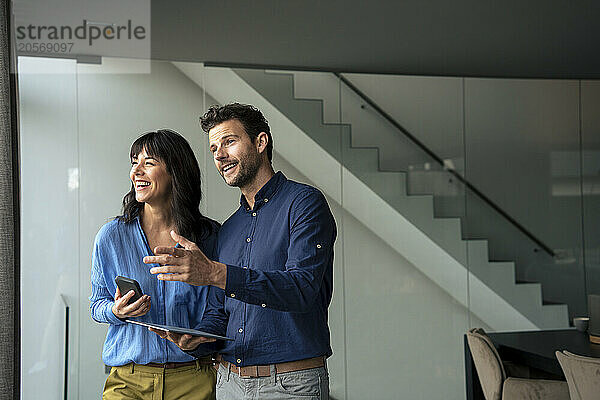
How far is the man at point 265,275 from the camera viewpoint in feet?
7.51

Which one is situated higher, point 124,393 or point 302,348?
point 302,348

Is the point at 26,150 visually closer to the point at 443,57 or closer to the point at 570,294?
the point at 443,57

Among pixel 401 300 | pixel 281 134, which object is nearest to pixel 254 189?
Result: pixel 281 134

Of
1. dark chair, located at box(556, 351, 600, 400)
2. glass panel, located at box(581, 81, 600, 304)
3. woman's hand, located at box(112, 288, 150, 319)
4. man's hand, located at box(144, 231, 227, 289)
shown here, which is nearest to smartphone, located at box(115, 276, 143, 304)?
woman's hand, located at box(112, 288, 150, 319)

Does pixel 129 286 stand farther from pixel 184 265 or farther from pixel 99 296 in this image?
pixel 184 265

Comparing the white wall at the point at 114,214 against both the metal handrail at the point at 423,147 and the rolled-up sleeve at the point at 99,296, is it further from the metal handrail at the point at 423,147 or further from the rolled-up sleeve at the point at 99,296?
the rolled-up sleeve at the point at 99,296

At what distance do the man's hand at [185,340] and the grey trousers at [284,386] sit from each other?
0.17m

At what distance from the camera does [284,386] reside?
2.45 meters

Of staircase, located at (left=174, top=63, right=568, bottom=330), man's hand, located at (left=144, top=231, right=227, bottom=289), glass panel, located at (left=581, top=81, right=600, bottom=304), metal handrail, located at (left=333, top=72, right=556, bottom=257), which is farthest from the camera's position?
glass panel, located at (left=581, top=81, right=600, bottom=304)

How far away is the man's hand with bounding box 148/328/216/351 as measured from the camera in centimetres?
257

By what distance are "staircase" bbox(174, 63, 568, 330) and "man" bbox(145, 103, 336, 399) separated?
2.64m

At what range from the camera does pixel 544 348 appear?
12.6 ft

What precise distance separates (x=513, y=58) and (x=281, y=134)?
2061 millimetres

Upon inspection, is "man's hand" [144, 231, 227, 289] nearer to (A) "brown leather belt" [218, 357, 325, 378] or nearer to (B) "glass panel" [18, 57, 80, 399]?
(A) "brown leather belt" [218, 357, 325, 378]
